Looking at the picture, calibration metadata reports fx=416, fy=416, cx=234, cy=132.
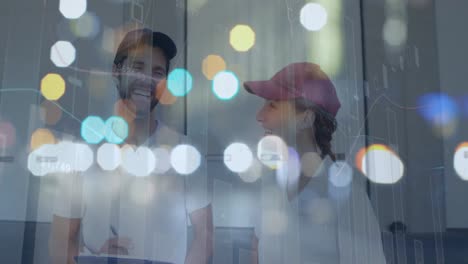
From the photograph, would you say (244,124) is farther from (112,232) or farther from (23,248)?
(23,248)

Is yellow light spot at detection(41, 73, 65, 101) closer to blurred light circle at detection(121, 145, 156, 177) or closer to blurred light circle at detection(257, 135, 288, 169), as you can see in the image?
blurred light circle at detection(121, 145, 156, 177)

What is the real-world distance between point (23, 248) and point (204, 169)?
510mm

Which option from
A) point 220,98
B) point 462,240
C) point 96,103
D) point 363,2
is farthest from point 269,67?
point 462,240

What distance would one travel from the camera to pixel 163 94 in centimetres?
97

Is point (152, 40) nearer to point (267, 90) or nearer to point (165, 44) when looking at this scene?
point (165, 44)

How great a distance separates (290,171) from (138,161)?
0.34 m

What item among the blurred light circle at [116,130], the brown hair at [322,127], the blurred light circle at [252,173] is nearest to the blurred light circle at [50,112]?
the blurred light circle at [116,130]

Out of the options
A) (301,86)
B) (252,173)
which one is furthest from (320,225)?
(301,86)

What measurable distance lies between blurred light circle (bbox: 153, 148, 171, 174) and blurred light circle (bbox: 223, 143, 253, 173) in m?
0.13

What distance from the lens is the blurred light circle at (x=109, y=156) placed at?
3.10ft

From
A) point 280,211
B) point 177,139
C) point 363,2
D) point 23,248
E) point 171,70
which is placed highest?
point 363,2

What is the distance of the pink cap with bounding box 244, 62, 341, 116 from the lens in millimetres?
913

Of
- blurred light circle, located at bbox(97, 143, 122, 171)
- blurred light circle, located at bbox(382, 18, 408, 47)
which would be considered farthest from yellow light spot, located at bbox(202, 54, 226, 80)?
blurred light circle, located at bbox(382, 18, 408, 47)

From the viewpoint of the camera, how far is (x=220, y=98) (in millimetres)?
967
